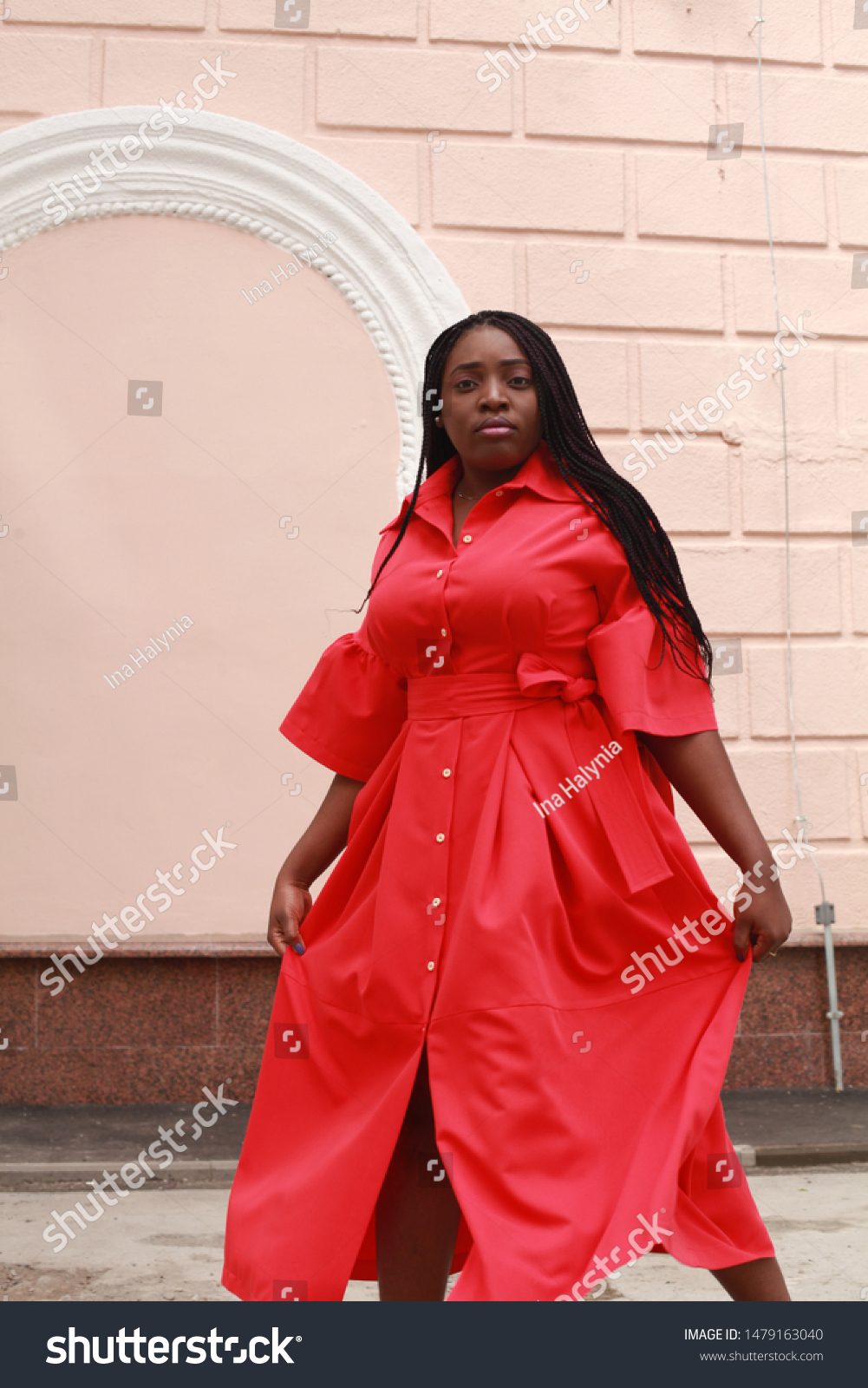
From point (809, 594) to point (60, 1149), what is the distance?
381 cm

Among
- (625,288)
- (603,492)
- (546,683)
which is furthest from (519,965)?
(625,288)

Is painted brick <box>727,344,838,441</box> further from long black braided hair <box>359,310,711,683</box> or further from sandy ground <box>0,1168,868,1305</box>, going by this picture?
long black braided hair <box>359,310,711,683</box>

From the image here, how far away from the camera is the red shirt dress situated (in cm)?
192

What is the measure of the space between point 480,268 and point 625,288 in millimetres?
661

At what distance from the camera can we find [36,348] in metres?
5.22

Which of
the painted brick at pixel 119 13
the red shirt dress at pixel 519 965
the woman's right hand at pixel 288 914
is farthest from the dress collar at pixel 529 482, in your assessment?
the painted brick at pixel 119 13

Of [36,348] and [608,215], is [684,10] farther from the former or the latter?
[36,348]

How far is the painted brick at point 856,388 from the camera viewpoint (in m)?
5.52

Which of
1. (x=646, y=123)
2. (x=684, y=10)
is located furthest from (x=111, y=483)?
(x=684, y=10)

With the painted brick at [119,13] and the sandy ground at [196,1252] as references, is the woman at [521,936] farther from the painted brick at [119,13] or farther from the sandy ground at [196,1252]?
the painted brick at [119,13]

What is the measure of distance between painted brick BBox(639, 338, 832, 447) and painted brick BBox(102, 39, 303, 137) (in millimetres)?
1939

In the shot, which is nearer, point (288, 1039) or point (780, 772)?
point (288, 1039)

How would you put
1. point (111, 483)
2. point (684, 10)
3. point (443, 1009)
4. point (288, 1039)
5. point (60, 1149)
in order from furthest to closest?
point (684, 10) → point (111, 483) → point (60, 1149) → point (288, 1039) → point (443, 1009)

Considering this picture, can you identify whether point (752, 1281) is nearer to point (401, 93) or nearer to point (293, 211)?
point (293, 211)
